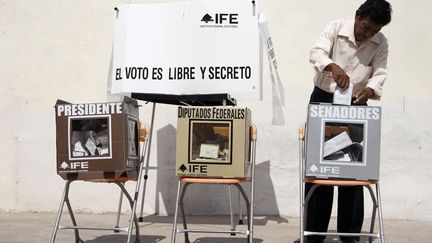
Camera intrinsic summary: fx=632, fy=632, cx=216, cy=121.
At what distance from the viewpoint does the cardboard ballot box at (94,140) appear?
4.26 meters

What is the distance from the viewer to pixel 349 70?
4445 millimetres

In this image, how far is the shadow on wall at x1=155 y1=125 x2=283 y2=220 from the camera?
611 centimetres

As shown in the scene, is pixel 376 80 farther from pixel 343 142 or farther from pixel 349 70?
pixel 343 142

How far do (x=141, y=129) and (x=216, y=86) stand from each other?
0.69 meters

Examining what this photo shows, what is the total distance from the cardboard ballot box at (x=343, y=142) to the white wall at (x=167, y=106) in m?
2.12

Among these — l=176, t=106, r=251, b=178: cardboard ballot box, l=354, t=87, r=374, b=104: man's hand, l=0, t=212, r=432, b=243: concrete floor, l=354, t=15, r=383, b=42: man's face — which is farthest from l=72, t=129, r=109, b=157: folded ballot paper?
l=354, t=15, r=383, b=42: man's face

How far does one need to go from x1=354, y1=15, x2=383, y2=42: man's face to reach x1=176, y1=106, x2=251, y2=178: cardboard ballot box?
3.05 ft

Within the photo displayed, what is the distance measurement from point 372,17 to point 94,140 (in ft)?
6.68

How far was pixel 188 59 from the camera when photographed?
4992 millimetres

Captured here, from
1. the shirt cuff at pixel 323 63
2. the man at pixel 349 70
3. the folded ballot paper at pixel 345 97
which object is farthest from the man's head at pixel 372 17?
the folded ballot paper at pixel 345 97

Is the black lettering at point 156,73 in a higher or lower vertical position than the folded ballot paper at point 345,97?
higher

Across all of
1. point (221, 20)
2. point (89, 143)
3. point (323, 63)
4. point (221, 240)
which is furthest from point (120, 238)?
point (323, 63)

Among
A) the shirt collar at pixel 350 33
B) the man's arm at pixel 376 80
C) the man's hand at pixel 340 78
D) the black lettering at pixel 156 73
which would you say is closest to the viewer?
the man's hand at pixel 340 78

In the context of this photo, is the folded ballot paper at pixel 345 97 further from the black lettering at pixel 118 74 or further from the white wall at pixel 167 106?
the white wall at pixel 167 106
